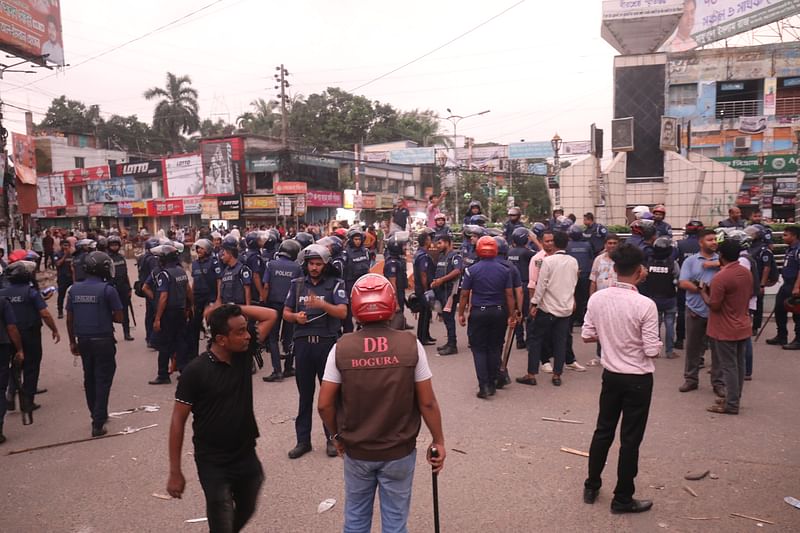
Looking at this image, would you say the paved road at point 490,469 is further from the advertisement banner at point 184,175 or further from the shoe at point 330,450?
the advertisement banner at point 184,175

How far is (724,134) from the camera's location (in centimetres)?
3325

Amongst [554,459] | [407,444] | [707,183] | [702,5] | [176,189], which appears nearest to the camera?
[407,444]

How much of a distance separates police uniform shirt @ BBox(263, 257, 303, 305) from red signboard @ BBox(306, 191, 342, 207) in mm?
32272

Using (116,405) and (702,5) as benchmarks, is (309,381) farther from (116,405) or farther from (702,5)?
(702,5)

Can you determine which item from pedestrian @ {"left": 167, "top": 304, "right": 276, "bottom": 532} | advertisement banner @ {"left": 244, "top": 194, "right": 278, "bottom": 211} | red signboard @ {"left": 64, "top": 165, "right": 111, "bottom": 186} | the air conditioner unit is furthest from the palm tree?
pedestrian @ {"left": 167, "top": 304, "right": 276, "bottom": 532}

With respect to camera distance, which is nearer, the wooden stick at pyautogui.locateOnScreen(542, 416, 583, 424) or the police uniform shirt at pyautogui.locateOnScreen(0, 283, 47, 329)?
the wooden stick at pyautogui.locateOnScreen(542, 416, 583, 424)

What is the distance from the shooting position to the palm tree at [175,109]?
53.3 metres

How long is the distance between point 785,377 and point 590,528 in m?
4.91

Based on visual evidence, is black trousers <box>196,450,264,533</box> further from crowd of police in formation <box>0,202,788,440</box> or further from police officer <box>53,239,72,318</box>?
police officer <box>53,239,72,318</box>

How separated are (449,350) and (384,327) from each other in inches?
249

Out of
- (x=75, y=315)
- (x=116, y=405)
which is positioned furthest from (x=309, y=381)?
(x=116, y=405)

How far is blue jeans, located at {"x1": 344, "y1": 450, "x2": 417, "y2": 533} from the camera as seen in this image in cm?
291

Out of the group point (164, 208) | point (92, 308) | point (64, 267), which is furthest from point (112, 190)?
point (92, 308)

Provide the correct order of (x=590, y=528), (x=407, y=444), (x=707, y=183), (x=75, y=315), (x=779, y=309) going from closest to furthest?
(x=407, y=444)
(x=590, y=528)
(x=75, y=315)
(x=779, y=309)
(x=707, y=183)
